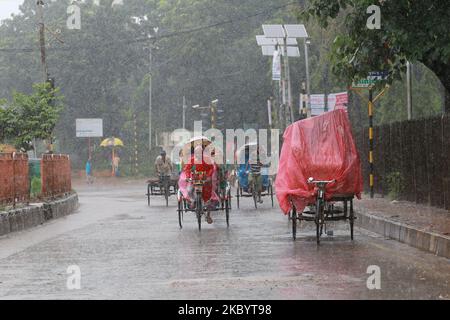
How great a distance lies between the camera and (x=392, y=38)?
17.4 meters

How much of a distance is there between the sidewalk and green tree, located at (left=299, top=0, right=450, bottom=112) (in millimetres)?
2732

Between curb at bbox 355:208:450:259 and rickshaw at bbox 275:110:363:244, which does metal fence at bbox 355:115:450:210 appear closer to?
curb at bbox 355:208:450:259

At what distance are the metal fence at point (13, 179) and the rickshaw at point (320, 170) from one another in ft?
25.0

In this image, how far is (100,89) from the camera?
257 ft

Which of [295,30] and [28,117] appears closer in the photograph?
[28,117]

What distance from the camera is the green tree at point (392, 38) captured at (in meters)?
16.9

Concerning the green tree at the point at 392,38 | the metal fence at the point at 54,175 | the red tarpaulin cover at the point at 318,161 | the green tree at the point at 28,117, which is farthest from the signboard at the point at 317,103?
the red tarpaulin cover at the point at 318,161

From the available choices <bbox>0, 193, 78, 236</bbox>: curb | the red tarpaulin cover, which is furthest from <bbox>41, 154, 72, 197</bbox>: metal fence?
the red tarpaulin cover

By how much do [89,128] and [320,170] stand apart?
2368 inches

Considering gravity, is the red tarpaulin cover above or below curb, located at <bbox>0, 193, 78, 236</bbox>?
above

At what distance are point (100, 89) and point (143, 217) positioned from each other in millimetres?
55087

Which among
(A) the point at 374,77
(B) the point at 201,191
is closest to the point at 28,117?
(A) the point at 374,77

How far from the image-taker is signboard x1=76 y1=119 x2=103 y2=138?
244ft

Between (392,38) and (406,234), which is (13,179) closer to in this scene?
(392,38)
